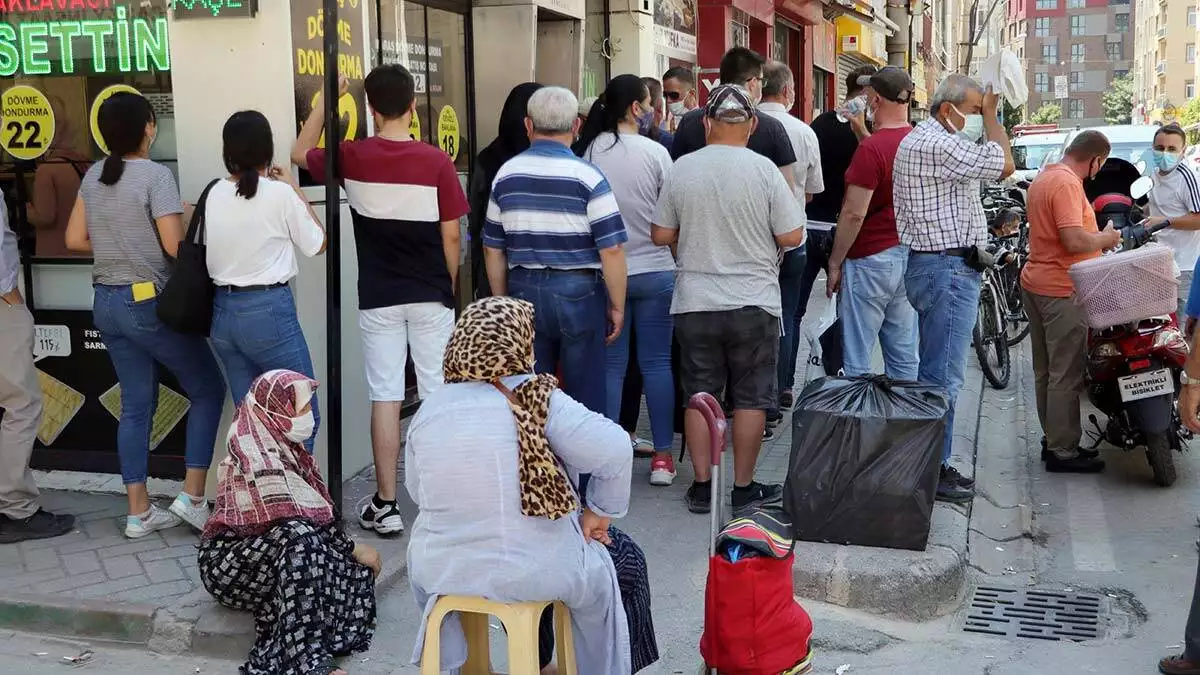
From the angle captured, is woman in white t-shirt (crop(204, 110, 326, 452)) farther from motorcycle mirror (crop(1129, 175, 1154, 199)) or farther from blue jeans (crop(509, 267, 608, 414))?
motorcycle mirror (crop(1129, 175, 1154, 199))

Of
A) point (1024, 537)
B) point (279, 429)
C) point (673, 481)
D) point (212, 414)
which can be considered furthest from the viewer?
point (673, 481)

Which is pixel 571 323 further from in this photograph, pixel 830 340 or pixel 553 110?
pixel 830 340

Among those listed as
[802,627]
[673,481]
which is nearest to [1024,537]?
[673,481]

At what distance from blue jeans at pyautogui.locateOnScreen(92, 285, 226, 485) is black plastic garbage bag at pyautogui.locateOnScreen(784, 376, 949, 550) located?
2447 millimetres

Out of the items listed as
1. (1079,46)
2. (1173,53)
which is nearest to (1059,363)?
(1173,53)

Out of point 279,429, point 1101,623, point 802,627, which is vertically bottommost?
point 1101,623

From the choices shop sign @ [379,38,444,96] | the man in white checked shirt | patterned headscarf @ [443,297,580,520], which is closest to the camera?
patterned headscarf @ [443,297,580,520]

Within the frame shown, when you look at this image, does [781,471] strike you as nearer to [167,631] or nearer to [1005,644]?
[1005,644]

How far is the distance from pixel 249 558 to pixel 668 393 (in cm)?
245

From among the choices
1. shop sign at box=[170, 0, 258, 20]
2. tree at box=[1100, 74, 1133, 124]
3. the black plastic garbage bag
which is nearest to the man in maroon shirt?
the black plastic garbage bag

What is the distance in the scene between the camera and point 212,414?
5.54 metres

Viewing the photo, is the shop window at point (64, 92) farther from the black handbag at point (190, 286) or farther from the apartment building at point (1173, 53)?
the apartment building at point (1173, 53)

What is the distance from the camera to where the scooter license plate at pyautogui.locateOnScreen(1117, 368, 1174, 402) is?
6.60 m

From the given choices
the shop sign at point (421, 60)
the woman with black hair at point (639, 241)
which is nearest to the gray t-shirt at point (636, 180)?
the woman with black hair at point (639, 241)
